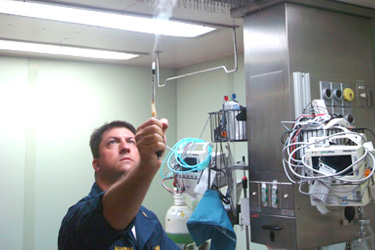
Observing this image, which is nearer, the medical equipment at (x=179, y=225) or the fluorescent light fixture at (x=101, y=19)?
the fluorescent light fixture at (x=101, y=19)

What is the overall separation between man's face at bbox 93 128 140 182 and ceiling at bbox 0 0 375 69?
1179 millimetres

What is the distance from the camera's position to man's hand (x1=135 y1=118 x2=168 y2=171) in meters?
1.23

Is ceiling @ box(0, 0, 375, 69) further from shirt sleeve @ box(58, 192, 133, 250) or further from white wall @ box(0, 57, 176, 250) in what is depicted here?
shirt sleeve @ box(58, 192, 133, 250)

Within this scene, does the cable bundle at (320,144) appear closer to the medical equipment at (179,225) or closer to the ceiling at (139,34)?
the ceiling at (139,34)

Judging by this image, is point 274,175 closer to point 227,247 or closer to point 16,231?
point 227,247

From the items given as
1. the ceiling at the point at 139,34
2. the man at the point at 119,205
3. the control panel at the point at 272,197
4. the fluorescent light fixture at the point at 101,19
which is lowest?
the control panel at the point at 272,197

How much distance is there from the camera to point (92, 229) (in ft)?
4.50

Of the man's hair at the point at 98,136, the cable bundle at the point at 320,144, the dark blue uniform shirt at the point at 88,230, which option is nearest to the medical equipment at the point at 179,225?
the cable bundle at the point at 320,144

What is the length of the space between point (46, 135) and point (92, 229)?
12.7 ft

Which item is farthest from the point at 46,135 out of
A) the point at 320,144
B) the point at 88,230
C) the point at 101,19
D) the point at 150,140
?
the point at 150,140

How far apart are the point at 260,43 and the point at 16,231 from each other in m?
3.32

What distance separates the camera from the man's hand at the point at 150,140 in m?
1.23

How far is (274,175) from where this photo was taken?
3.11 meters

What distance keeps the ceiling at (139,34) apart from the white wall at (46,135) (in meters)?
0.37
